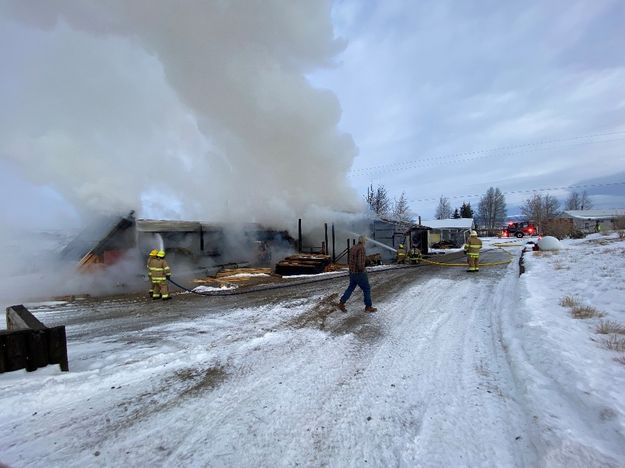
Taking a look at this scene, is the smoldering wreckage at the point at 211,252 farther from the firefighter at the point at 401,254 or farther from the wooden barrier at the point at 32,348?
the wooden barrier at the point at 32,348

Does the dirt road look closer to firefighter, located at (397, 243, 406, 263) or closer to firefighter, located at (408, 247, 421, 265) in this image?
firefighter, located at (408, 247, 421, 265)

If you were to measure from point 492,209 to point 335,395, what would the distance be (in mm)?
107754

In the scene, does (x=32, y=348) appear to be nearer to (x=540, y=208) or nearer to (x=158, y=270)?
(x=158, y=270)

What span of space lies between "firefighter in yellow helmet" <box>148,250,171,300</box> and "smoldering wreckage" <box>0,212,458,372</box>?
0.03m

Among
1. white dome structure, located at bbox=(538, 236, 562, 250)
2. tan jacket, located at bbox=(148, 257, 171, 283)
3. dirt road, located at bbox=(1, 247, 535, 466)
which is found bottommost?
dirt road, located at bbox=(1, 247, 535, 466)

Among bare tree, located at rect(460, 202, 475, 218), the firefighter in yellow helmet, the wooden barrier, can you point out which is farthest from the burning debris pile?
bare tree, located at rect(460, 202, 475, 218)

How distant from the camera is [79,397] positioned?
131 inches

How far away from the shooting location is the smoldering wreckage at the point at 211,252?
11289 millimetres

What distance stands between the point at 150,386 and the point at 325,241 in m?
14.0

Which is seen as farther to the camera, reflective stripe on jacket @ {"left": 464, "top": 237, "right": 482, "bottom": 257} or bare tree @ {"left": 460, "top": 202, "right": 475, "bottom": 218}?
bare tree @ {"left": 460, "top": 202, "right": 475, "bottom": 218}

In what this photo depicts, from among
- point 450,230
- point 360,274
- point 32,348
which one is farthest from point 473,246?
point 450,230

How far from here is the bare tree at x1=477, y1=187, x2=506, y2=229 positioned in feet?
314

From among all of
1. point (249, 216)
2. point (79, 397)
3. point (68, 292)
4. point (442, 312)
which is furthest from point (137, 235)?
point (442, 312)

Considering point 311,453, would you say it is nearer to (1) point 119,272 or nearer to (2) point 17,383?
(2) point 17,383
